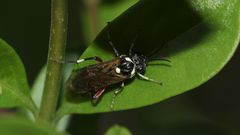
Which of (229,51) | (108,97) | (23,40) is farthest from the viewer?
(23,40)

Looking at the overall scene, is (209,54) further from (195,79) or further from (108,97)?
(108,97)

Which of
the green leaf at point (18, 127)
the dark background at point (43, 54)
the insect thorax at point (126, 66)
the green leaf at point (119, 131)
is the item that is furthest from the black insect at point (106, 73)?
the green leaf at point (18, 127)

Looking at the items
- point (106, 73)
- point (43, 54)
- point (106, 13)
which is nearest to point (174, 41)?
point (106, 73)

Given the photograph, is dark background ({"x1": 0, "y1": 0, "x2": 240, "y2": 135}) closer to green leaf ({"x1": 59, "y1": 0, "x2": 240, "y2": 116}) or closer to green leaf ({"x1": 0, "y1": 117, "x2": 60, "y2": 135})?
green leaf ({"x1": 59, "y1": 0, "x2": 240, "y2": 116})

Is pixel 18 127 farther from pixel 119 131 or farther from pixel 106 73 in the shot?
pixel 106 73

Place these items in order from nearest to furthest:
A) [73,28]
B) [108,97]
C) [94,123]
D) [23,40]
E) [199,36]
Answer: [199,36]
[108,97]
[94,123]
[23,40]
[73,28]

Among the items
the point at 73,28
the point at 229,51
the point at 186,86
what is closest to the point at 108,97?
the point at 186,86

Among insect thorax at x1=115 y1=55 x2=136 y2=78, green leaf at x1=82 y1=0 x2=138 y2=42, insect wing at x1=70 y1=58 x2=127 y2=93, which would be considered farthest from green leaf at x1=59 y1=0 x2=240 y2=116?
green leaf at x1=82 y1=0 x2=138 y2=42

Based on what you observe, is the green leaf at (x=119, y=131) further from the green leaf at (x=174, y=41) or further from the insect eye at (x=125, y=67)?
the insect eye at (x=125, y=67)
